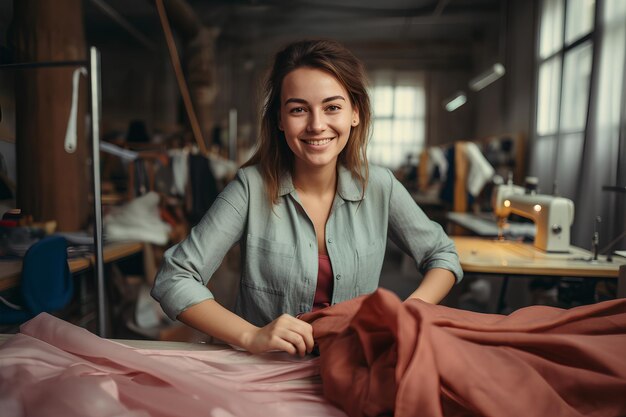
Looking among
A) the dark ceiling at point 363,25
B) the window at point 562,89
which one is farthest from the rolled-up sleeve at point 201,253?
the dark ceiling at point 363,25

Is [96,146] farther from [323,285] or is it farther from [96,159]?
[323,285]

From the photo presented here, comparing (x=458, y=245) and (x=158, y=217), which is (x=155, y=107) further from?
(x=458, y=245)

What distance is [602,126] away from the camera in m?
3.25

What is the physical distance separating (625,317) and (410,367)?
1.27 ft

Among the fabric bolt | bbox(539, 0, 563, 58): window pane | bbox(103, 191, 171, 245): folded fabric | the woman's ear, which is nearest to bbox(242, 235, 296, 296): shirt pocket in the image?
the woman's ear

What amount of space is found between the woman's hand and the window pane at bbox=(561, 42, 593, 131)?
13.7ft

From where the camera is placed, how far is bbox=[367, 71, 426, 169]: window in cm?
1038

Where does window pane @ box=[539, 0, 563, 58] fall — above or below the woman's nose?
above

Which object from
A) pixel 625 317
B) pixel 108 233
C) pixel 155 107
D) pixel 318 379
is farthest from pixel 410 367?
pixel 155 107

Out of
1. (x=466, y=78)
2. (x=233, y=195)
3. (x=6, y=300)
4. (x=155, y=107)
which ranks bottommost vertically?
(x=6, y=300)

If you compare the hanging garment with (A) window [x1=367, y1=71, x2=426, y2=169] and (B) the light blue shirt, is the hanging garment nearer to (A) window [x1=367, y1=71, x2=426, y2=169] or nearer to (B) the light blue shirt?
(B) the light blue shirt

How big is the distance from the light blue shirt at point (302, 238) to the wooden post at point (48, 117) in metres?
0.61

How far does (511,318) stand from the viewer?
2.52 feet

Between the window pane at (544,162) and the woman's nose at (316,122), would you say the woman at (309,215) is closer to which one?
the woman's nose at (316,122)
